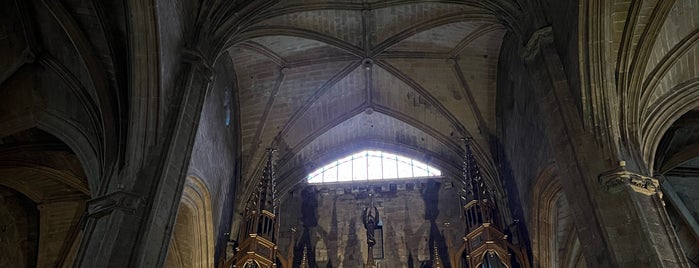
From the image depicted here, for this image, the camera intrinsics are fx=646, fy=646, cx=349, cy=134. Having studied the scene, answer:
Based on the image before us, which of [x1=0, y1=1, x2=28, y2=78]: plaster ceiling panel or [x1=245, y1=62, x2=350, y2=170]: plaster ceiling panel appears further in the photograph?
[x1=245, y1=62, x2=350, y2=170]: plaster ceiling panel

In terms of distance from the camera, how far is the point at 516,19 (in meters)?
12.6

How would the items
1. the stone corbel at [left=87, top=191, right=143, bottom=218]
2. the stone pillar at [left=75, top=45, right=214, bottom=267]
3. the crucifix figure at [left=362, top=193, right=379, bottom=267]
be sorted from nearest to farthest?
the stone pillar at [left=75, top=45, right=214, bottom=267] < the stone corbel at [left=87, top=191, right=143, bottom=218] < the crucifix figure at [left=362, top=193, right=379, bottom=267]

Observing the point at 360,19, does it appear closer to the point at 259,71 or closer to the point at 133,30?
the point at 259,71

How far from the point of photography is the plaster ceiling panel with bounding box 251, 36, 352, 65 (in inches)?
622

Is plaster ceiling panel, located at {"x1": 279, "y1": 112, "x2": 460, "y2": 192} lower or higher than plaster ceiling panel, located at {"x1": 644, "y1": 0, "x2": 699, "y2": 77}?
higher

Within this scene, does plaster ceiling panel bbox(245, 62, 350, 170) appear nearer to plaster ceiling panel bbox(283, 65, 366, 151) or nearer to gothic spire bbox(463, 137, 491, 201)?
plaster ceiling panel bbox(283, 65, 366, 151)

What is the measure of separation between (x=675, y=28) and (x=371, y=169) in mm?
9398

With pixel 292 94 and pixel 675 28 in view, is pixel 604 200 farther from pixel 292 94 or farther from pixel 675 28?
pixel 292 94

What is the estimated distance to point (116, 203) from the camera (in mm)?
8844

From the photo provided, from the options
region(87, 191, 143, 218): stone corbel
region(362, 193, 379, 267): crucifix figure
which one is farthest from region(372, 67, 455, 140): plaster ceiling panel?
region(87, 191, 143, 218): stone corbel

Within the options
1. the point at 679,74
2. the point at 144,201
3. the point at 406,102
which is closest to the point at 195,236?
the point at 144,201

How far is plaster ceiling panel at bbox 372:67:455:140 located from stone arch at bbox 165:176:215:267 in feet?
19.5

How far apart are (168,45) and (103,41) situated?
3.66 feet

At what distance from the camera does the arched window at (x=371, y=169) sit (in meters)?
18.2
